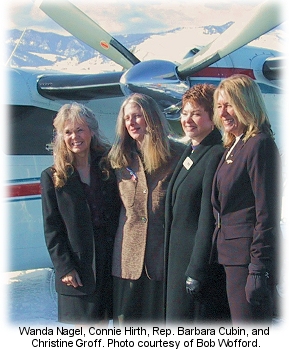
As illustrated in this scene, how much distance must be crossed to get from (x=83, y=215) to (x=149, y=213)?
1.25 ft

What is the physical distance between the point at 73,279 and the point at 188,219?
775 millimetres

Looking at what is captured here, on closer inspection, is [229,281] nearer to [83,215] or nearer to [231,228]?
[231,228]

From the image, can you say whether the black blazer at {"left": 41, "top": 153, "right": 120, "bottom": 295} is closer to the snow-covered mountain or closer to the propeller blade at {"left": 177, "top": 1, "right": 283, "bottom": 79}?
the snow-covered mountain

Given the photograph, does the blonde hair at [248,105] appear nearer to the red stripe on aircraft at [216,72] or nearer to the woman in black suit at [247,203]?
the woman in black suit at [247,203]

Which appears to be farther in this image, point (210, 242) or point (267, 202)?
point (210, 242)

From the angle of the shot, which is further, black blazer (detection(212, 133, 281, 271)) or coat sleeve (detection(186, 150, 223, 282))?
coat sleeve (detection(186, 150, 223, 282))

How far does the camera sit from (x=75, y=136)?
310 cm

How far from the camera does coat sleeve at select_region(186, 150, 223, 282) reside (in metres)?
2.71

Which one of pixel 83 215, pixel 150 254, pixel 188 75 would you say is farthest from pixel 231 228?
pixel 188 75

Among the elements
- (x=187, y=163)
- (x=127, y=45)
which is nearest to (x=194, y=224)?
(x=187, y=163)

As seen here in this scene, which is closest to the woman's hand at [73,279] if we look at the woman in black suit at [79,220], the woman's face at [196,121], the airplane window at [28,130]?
the woman in black suit at [79,220]

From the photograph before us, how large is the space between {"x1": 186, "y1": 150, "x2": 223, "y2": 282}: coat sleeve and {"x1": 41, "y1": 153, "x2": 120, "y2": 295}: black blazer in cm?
61

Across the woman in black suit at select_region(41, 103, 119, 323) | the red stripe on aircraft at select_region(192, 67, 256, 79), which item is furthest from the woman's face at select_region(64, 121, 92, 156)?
the red stripe on aircraft at select_region(192, 67, 256, 79)

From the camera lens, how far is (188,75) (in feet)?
19.1
